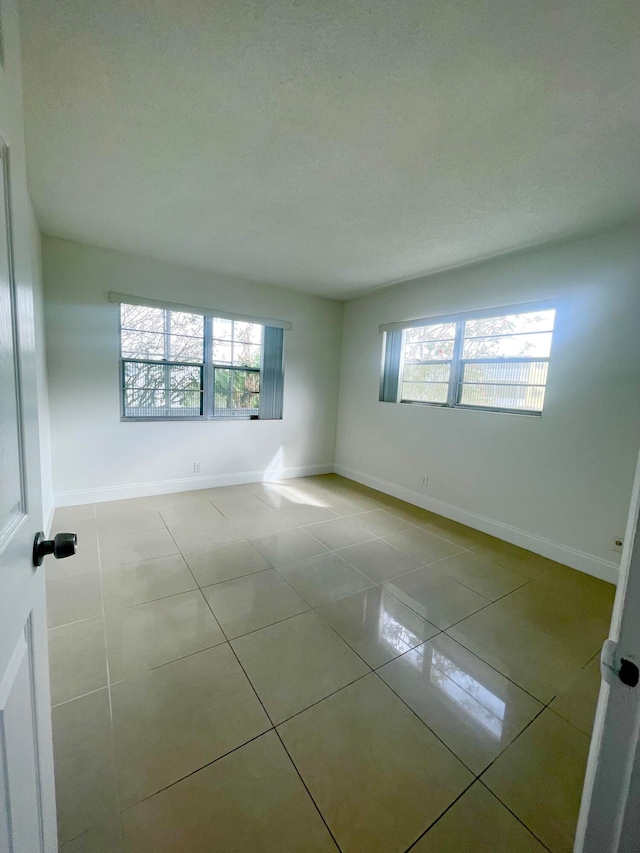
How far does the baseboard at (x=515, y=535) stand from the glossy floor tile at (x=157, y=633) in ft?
8.39

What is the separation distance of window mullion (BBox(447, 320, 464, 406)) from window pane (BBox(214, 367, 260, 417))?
2320 mm

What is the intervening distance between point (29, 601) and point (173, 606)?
1528mm

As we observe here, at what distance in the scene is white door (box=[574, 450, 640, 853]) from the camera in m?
0.56

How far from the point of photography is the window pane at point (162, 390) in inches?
145

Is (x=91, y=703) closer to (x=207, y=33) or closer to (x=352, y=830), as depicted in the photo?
(x=352, y=830)

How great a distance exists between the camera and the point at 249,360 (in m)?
4.34

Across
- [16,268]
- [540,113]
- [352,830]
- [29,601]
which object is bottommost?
[352,830]

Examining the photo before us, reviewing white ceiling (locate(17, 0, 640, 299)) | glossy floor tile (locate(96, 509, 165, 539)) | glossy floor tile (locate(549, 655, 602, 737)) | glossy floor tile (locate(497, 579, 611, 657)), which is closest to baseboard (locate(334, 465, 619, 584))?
glossy floor tile (locate(497, 579, 611, 657))

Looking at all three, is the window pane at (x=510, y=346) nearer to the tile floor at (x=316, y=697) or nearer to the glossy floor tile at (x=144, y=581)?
the tile floor at (x=316, y=697)

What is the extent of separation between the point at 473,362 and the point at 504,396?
46 centimetres

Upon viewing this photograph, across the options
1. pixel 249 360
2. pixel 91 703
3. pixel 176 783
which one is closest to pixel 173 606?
pixel 91 703

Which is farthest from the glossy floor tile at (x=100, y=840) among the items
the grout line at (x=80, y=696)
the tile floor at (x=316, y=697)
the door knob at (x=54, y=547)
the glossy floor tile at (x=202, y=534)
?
the glossy floor tile at (x=202, y=534)

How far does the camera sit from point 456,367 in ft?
11.6

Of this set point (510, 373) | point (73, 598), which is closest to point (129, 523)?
point (73, 598)
